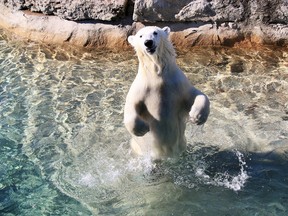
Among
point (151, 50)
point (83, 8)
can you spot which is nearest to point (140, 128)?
point (151, 50)

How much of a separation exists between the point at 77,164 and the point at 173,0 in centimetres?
299

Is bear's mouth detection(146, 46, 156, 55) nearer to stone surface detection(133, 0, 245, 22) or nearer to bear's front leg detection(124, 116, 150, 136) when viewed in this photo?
bear's front leg detection(124, 116, 150, 136)

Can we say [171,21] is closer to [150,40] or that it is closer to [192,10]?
[192,10]

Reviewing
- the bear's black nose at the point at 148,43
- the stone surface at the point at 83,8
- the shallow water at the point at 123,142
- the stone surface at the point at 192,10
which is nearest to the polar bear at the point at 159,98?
the bear's black nose at the point at 148,43

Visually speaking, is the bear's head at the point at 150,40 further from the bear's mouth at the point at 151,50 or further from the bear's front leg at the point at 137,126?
the bear's front leg at the point at 137,126

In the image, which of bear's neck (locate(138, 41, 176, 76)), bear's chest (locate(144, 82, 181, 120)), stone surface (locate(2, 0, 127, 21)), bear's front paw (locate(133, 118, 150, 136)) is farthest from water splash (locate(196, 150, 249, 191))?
stone surface (locate(2, 0, 127, 21))

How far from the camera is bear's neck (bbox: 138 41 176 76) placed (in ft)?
12.0

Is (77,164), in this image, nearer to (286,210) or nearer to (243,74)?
(286,210)

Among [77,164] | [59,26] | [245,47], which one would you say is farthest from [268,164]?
[59,26]

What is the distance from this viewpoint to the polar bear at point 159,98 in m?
3.65

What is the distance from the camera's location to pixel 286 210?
3.77m

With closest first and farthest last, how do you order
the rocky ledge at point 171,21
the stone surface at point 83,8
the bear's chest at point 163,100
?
1. the bear's chest at point 163,100
2. the rocky ledge at point 171,21
3. the stone surface at point 83,8

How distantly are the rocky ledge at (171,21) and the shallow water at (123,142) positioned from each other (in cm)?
22

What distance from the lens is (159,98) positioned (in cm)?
380
